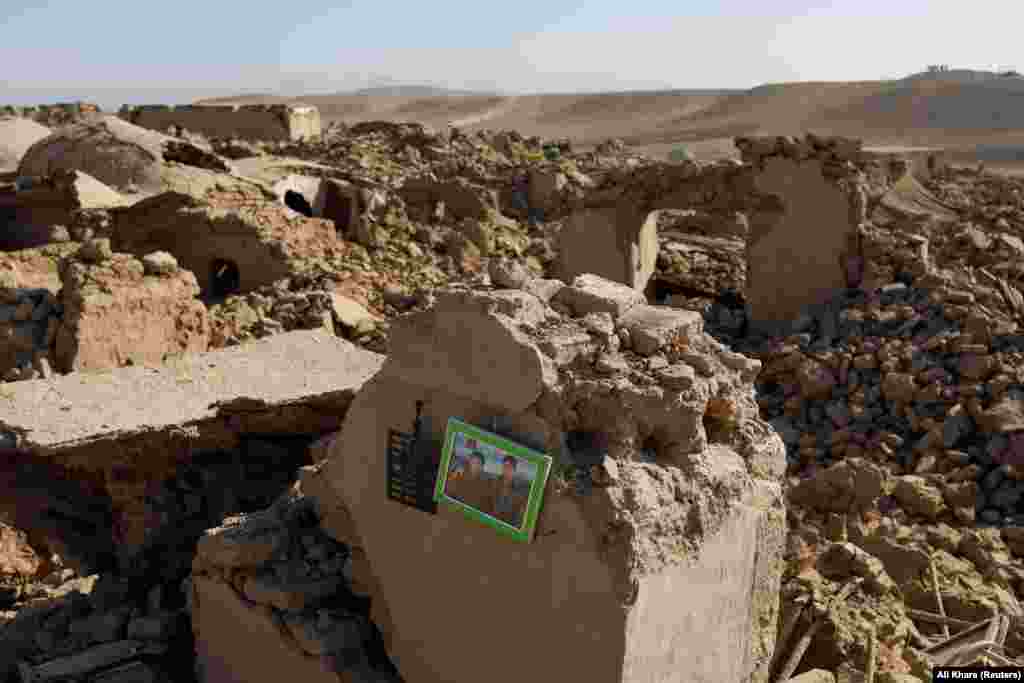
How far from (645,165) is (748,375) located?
25.4 ft

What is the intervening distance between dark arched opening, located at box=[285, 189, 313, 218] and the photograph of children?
465 inches

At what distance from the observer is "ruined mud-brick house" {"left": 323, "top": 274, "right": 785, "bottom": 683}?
11.8 feet

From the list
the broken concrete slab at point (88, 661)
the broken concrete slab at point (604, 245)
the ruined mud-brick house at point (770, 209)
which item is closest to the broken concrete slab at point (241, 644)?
the broken concrete slab at point (88, 661)

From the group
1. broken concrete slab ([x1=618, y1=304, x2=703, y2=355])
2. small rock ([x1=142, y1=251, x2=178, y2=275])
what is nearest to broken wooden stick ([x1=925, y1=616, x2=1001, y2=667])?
broken concrete slab ([x1=618, y1=304, x2=703, y2=355])

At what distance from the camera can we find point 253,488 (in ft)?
20.8

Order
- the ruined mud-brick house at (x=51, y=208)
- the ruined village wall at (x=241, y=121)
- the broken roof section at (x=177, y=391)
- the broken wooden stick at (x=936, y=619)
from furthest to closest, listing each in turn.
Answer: the ruined village wall at (x=241, y=121), the ruined mud-brick house at (x=51, y=208), the broken wooden stick at (x=936, y=619), the broken roof section at (x=177, y=391)

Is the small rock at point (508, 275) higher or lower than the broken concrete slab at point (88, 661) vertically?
higher

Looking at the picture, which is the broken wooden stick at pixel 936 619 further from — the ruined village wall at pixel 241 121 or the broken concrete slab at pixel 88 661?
the ruined village wall at pixel 241 121

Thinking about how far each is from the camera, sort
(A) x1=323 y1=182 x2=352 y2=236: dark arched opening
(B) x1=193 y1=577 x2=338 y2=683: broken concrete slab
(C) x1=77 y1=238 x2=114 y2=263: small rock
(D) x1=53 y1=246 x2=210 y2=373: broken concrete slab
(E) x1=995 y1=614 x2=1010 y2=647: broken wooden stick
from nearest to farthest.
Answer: (B) x1=193 y1=577 x2=338 y2=683: broken concrete slab
(E) x1=995 y1=614 x2=1010 y2=647: broken wooden stick
(D) x1=53 y1=246 x2=210 y2=373: broken concrete slab
(C) x1=77 y1=238 x2=114 y2=263: small rock
(A) x1=323 y1=182 x2=352 y2=236: dark arched opening

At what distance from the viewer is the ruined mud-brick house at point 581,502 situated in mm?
3609

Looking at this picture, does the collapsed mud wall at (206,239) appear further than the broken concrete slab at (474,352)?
Yes

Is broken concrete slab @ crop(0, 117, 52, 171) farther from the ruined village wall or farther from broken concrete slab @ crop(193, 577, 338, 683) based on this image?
broken concrete slab @ crop(193, 577, 338, 683)

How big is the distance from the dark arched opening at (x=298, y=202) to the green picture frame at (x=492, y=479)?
11.8 m

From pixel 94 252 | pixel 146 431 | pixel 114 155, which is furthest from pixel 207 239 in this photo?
pixel 146 431
